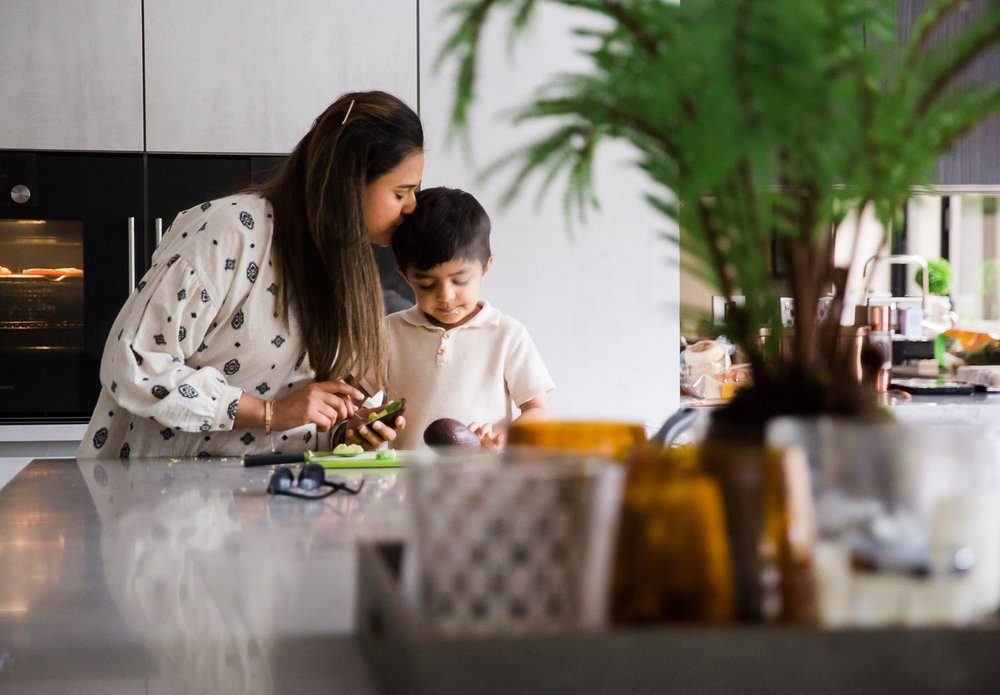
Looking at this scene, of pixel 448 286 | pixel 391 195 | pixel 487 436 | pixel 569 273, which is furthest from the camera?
pixel 569 273

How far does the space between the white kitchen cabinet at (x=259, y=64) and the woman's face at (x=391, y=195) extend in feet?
3.68

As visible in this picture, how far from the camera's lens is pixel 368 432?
5.93ft

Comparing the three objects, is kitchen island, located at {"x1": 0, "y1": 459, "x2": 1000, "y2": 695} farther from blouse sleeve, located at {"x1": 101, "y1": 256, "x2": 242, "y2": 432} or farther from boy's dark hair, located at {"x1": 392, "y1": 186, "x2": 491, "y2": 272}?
boy's dark hair, located at {"x1": 392, "y1": 186, "x2": 491, "y2": 272}

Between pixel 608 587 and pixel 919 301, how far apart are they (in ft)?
12.6

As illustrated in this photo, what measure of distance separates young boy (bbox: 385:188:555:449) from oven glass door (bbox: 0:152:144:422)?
1.05 m

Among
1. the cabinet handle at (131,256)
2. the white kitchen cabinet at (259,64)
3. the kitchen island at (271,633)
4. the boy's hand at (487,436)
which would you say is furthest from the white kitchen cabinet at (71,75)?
the kitchen island at (271,633)

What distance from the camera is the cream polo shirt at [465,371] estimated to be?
226cm

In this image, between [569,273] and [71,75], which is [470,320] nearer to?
[569,273]

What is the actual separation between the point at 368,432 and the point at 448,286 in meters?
0.47

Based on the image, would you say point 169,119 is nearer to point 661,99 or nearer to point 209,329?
point 209,329

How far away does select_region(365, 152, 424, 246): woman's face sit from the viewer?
6.65 ft

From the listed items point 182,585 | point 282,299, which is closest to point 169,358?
point 282,299

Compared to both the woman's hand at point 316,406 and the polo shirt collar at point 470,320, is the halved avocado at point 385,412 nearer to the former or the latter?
the woman's hand at point 316,406

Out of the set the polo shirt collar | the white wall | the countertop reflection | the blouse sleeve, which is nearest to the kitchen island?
the countertop reflection
